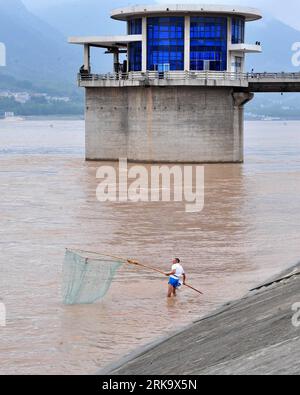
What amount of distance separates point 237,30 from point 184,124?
453 inches

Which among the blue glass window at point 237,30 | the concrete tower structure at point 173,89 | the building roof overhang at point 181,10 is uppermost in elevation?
the building roof overhang at point 181,10

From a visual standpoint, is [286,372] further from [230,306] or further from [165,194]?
[165,194]

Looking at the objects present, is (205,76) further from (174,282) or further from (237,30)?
(174,282)

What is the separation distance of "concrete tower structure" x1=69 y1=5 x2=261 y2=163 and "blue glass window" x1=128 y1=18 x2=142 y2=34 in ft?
0.26

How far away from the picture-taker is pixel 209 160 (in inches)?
2876

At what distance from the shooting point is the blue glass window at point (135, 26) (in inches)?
3086

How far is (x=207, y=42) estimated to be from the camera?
76938 millimetres

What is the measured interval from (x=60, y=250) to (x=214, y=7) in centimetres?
4640

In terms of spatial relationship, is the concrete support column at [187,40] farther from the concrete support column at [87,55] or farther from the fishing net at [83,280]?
the fishing net at [83,280]

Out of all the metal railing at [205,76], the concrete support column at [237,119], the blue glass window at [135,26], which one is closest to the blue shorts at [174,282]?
the metal railing at [205,76]

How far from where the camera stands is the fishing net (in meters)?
25.3

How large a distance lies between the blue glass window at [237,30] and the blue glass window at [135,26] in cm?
738

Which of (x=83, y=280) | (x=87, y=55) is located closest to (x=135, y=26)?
(x=87, y=55)
